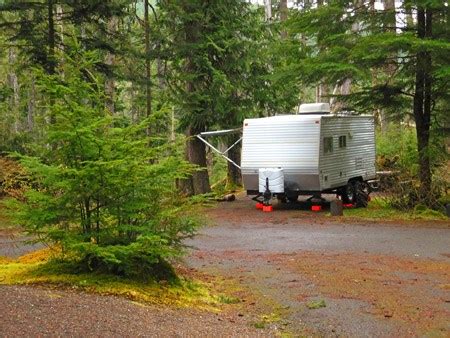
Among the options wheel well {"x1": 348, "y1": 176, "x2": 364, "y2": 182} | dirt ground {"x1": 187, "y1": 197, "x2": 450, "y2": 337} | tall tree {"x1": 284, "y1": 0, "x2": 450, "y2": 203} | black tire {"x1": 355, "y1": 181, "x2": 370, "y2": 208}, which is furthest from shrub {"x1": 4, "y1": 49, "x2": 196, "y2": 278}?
wheel well {"x1": 348, "y1": 176, "x2": 364, "y2": 182}

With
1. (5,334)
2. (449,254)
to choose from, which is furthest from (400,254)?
(5,334)

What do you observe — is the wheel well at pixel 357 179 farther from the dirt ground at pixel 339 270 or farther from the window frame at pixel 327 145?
the dirt ground at pixel 339 270

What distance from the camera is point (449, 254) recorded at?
36.1ft

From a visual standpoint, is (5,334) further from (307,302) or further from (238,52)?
(238,52)

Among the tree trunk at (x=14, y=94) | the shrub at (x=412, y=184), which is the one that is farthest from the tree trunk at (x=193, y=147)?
the tree trunk at (x=14, y=94)

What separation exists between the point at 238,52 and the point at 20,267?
16.6m

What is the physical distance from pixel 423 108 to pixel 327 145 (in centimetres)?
299

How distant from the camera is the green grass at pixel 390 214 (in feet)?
53.6

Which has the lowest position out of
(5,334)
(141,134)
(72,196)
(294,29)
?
(5,334)

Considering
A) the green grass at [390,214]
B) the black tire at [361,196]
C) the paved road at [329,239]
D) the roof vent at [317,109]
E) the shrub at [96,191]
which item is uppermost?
the roof vent at [317,109]

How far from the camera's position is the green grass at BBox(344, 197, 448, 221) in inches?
643

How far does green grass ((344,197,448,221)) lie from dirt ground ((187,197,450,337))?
0.96 m

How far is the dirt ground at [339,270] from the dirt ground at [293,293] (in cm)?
1

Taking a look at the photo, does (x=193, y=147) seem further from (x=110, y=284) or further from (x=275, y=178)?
(x=110, y=284)
